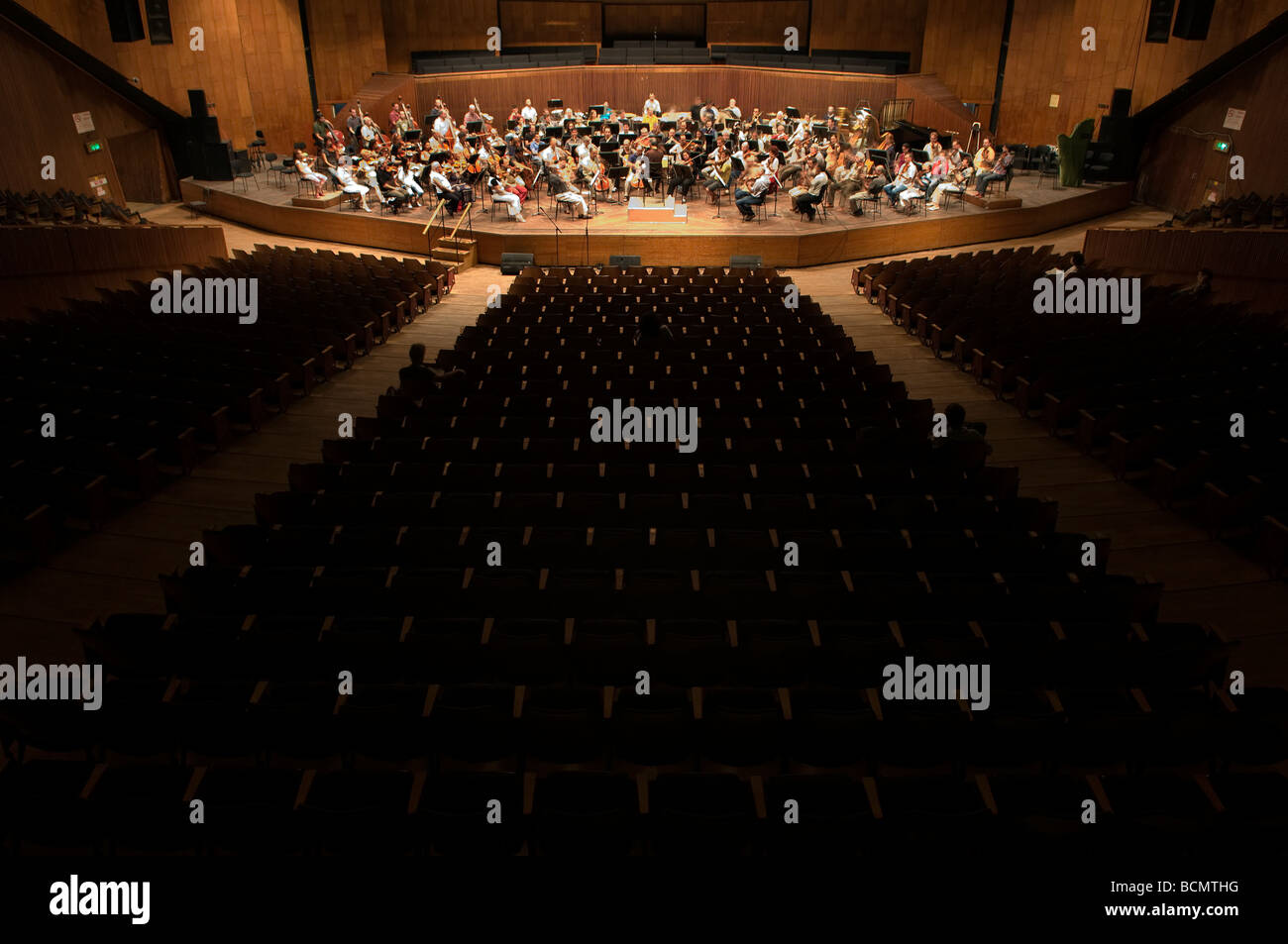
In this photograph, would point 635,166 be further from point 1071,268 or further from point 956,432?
point 956,432

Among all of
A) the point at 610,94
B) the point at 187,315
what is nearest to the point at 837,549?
the point at 187,315

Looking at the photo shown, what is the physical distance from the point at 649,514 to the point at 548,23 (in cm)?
2527

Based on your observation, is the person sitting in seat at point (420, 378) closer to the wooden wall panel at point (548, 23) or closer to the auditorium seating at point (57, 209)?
the auditorium seating at point (57, 209)

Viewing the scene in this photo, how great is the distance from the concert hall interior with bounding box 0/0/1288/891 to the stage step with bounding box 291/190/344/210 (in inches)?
10.3

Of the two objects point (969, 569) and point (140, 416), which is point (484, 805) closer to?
point (969, 569)

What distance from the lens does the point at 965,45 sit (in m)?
24.2

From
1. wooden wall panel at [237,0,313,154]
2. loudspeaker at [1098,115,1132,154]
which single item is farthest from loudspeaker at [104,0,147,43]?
loudspeaker at [1098,115,1132,154]

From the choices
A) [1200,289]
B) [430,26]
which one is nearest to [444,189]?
[430,26]

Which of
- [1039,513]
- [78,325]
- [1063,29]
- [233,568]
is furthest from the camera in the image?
[1063,29]

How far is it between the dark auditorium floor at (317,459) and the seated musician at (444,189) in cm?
712

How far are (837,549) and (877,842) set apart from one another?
2.36 metres

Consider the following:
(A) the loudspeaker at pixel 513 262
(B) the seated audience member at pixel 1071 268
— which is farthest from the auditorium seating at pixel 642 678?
(A) the loudspeaker at pixel 513 262

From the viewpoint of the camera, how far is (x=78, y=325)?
10.4 metres

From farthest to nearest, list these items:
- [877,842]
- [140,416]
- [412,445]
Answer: [140,416]
[412,445]
[877,842]
